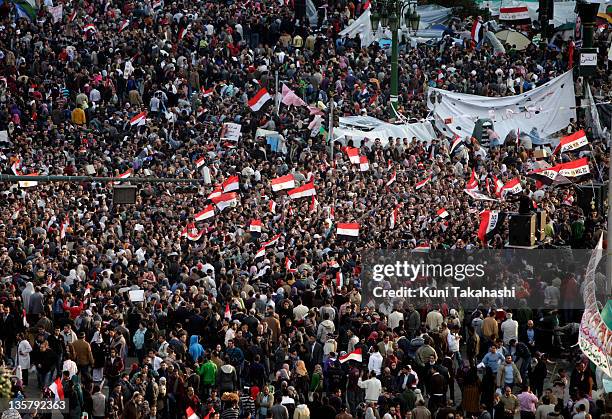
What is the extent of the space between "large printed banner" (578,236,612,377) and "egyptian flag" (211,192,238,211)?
16.3 metres

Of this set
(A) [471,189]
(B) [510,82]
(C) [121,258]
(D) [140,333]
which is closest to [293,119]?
(B) [510,82]

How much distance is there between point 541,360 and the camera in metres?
27.5

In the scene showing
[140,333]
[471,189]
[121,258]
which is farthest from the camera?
[471,189]

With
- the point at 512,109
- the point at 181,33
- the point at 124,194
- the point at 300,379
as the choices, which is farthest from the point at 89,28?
the point at 300,379

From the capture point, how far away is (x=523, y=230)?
31.1 m

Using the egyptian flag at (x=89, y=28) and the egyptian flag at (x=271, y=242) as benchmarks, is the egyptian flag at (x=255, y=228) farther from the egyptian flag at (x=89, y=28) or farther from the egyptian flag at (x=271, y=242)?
the egyptian flag at (x=89, y=28)

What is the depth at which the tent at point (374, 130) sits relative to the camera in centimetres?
4312

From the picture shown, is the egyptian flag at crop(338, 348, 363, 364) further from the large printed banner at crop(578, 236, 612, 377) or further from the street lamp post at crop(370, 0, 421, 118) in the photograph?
the street lamp post at crop(370, 0, 421, 118)

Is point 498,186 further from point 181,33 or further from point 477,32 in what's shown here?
point 181,33

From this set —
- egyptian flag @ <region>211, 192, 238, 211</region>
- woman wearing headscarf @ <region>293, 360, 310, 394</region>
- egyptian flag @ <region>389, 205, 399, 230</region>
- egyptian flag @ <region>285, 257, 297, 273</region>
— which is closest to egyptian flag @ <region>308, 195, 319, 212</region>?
egyptian flag @ <region>211, 192, 238, 211</region>

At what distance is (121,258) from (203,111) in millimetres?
13620

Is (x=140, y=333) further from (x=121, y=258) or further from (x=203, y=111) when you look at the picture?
(x=203, y=111)

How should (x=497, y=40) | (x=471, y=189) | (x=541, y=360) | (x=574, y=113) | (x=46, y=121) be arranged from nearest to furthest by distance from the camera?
(x=541, y=360) → (x=471, y=189) → (x=574, y=113) → (x=46, y=121) → (x=497, y=40)

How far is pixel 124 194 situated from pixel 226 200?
257cm
